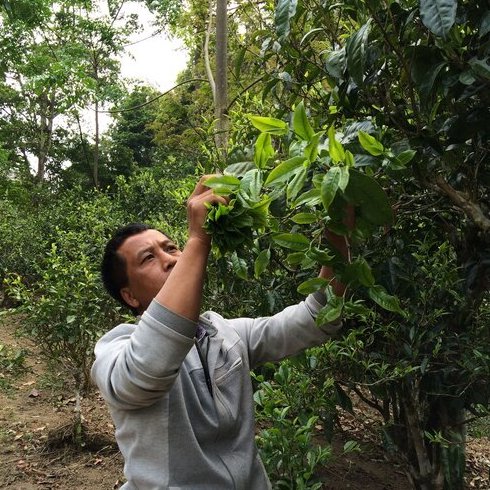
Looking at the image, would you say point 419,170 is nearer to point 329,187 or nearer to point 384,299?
point 384,299

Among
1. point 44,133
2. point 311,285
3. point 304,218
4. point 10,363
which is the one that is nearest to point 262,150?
point 304,218

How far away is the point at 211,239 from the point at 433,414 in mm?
1825

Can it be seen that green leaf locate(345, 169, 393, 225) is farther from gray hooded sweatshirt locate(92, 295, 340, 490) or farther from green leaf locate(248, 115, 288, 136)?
gray hooded sweatshirt locate(92, 295, 340, 490)

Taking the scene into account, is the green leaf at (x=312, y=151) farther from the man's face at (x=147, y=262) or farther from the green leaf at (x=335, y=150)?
the man's face at (x=147, y=262)

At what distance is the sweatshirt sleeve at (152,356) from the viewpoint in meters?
1.20

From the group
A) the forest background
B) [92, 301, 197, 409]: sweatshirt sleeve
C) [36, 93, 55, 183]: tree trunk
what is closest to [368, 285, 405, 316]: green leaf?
the forest background

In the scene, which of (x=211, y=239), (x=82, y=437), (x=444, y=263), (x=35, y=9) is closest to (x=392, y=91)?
(x=444, y=263)

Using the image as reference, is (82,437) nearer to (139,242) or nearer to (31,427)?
(31,427)

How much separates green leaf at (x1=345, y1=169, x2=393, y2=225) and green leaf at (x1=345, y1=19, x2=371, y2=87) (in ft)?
1.73

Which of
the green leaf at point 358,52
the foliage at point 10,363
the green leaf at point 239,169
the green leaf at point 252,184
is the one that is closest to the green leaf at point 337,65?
the green leaf at point 358,52

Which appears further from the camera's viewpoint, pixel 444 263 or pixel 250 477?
pixel 444 263

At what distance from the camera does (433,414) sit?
8.56ft

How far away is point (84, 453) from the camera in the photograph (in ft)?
14.4

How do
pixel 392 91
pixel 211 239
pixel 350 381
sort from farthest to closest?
1. pixel 350 381
2. pixel 392 91
3. pixel 211 239
